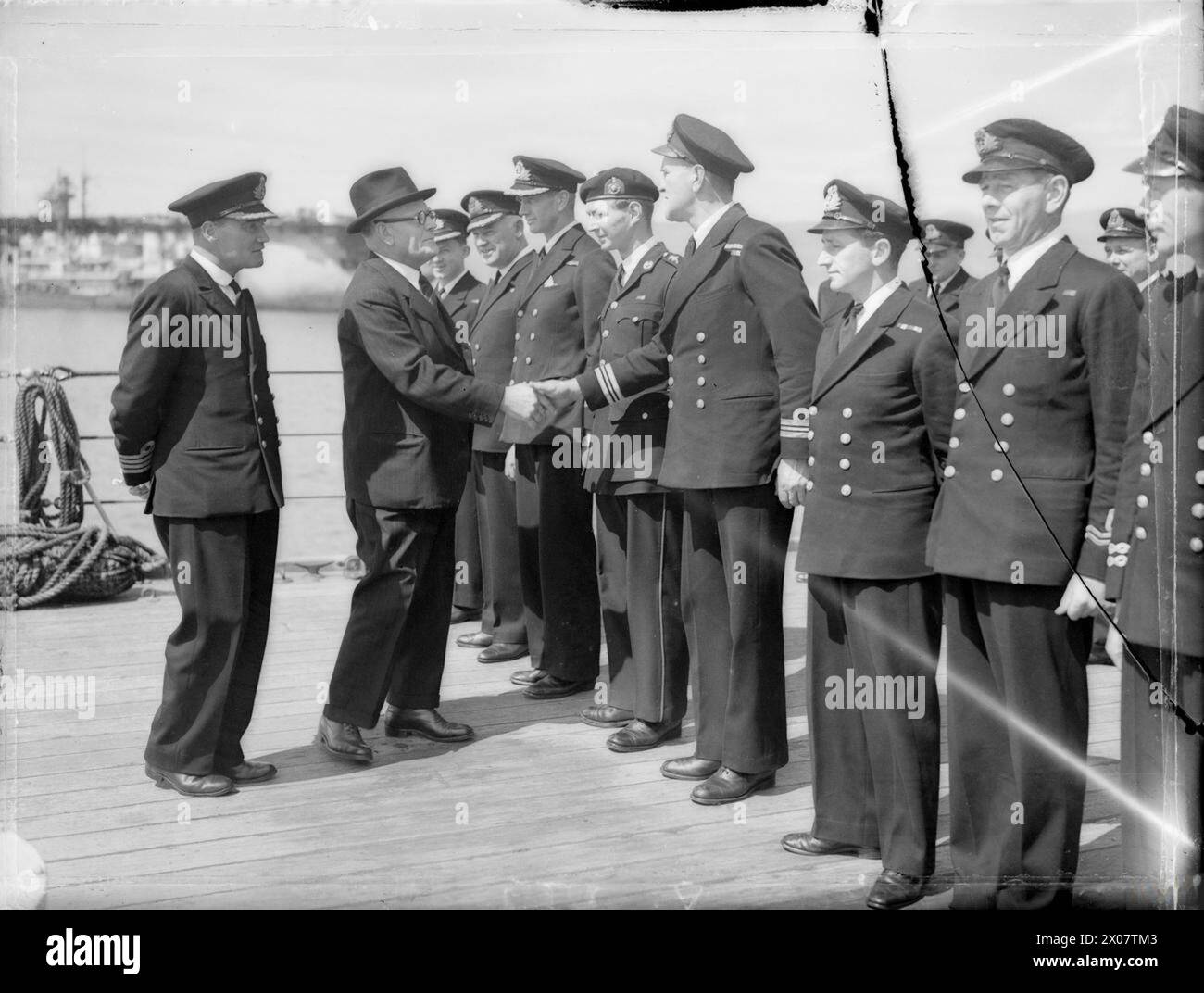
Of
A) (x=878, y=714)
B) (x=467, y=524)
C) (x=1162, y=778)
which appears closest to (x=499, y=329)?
(x=467, y=524)

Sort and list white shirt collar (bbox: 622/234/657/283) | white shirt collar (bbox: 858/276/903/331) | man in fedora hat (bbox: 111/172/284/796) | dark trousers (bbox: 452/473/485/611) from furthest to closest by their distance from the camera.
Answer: dark trousers (bbox: 452/473/485/611)
white shirt collar (bbox: 622/234/657/283)
man in fedora hat (bbox: 111/172/284/796)
white shirt collar (bbox: 858/276/903/331)

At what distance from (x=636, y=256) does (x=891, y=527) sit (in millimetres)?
1838

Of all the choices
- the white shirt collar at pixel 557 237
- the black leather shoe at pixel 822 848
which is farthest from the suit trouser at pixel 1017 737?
the white shirt collar at pixel 557 237

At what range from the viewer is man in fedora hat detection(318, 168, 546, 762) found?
15.7 ft

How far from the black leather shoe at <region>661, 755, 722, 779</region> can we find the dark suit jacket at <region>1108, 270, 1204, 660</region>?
5.81 feet

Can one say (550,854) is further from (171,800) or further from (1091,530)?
(1091,530)

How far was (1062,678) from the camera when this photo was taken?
11.1 feet

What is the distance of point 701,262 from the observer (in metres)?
4.43

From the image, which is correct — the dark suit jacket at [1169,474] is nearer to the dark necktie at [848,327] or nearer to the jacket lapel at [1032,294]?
the jacket lapel at [1032,294]

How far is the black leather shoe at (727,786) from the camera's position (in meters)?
4.34

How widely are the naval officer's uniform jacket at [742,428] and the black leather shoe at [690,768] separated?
3.6 inches

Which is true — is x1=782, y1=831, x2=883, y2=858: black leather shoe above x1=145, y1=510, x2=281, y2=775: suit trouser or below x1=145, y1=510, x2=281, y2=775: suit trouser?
below

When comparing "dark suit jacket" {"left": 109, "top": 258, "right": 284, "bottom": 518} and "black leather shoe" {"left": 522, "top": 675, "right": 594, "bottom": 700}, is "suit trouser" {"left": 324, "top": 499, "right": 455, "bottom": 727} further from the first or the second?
"black leather shoe" {"left": 522, "top": 675, "right": 594, "bottom": 700}

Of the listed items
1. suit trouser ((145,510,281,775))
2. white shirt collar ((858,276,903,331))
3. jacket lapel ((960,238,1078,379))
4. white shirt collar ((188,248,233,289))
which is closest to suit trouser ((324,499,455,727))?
suit trouser ((145,510,281,775))
